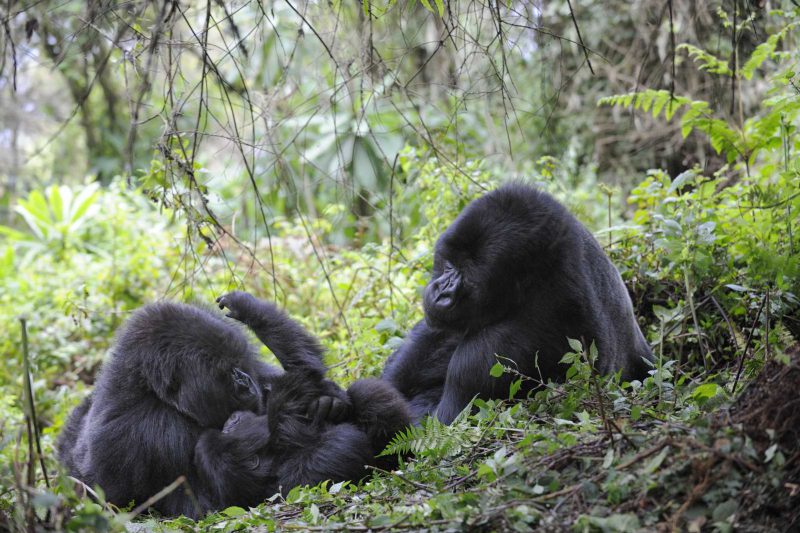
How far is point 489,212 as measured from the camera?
13.2 ft

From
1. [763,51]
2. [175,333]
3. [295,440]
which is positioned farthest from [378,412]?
[763,51]

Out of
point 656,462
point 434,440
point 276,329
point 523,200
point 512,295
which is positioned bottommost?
point 434,440

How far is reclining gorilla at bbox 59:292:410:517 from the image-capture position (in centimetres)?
352

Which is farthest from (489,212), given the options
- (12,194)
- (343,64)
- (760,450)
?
(12,194)

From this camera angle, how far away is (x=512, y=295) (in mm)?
4059

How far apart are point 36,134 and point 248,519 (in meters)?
13.7

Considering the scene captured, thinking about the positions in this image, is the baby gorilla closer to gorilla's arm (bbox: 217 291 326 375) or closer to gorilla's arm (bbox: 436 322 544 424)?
gorilla's arm (bbox: 217 291 326 375)

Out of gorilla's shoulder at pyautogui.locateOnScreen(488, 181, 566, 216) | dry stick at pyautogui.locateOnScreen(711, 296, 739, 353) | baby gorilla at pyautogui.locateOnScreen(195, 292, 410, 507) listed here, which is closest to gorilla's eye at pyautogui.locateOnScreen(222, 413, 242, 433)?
baby gorilla at pyautogui.locateOnScreen(195, 292, 410, 507)

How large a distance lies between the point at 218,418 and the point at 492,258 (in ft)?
5.07

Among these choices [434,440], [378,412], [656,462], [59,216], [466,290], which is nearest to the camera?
[656,462]

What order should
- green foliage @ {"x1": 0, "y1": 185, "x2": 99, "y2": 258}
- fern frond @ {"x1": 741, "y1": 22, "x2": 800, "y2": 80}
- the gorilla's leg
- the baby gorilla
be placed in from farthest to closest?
green foliage @ {"x1": 0, "y1": 185, "x2": 99, "y2": 258}
fern frond @ {"x1": 741, "y1": 22, "x2": 800, "y2": 80}
the gorilla's leg
the baby gorilla

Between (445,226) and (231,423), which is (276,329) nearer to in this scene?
(231,423)

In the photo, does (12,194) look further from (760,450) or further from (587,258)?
(760,450)

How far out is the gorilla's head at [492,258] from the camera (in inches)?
156
